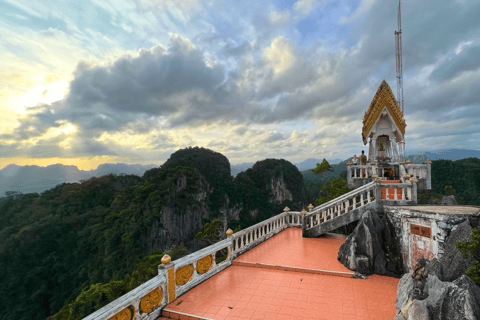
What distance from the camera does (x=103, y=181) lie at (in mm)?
61312

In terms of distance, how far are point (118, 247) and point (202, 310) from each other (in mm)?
43679

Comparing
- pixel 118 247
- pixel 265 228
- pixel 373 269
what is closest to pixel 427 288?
pixel 373 269

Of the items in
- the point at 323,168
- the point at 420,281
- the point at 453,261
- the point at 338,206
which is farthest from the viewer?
the point at 323,168

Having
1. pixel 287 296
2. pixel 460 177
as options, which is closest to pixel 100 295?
pixel 287 296

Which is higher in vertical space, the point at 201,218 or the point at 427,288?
the point at 427,288

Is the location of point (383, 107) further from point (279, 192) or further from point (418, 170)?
point (279, 192)

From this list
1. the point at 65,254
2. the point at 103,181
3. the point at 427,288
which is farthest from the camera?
the point at 103,181

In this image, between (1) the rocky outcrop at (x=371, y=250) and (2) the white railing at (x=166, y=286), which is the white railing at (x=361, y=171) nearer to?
(1) the rocky outcrop at (x=371, y=250)

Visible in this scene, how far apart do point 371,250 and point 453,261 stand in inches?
114

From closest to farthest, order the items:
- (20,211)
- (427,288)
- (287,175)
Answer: (427,288) → (20,211) → (287,175)

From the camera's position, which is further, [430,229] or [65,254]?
[65,254]

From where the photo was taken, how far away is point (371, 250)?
776 cm

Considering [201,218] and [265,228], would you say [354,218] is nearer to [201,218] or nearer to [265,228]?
[265,228]

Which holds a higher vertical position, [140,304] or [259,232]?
[259,232]
